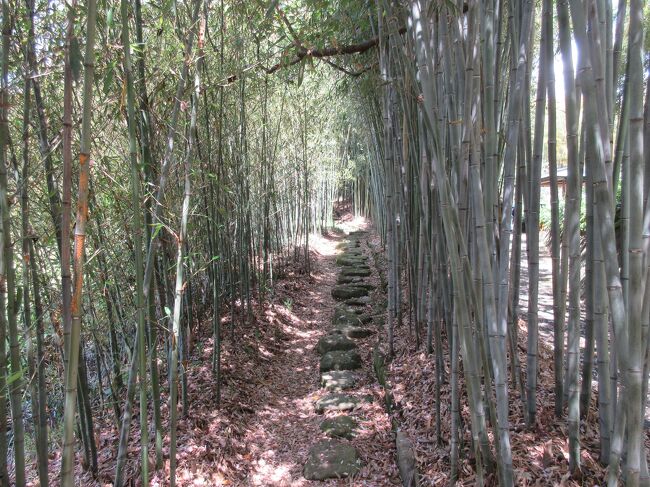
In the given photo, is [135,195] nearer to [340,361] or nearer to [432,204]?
[432,204]

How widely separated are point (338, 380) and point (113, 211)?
2.21 m

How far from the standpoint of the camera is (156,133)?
8.43 feet

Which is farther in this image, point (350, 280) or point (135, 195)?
point (350, 280)

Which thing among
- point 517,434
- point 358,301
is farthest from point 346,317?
point 517,434

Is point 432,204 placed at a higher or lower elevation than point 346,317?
higher

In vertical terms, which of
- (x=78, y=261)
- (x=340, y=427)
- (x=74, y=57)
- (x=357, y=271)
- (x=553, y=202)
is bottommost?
(x=340, y=427)

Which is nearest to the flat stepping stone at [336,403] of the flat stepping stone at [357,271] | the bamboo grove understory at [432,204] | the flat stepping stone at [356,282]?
the bamboo grove understory at [432,204]

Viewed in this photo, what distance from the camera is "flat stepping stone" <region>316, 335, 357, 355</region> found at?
4242 millimetres

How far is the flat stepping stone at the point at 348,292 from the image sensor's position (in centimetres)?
615

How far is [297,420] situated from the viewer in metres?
3.18

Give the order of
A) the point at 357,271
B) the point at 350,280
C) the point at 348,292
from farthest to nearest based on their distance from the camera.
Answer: the point at 357,271 < the point at 350,280 < the point at 348,292

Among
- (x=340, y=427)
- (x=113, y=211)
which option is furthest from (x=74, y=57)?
(x=340, y=427)

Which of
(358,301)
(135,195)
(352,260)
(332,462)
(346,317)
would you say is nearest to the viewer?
(135,195)

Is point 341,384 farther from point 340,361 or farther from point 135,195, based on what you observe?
point 135,195
